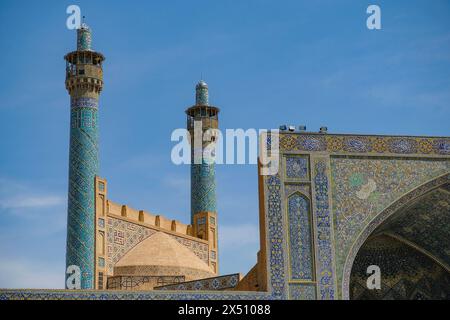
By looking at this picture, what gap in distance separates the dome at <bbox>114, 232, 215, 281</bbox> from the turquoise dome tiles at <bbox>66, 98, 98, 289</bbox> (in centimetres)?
115

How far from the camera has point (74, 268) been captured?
2053 cm

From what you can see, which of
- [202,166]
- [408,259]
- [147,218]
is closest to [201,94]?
[202,166]

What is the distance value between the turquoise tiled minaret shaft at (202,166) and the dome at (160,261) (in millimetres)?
3261

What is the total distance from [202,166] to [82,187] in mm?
6167

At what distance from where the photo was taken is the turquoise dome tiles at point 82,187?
20.6 meters

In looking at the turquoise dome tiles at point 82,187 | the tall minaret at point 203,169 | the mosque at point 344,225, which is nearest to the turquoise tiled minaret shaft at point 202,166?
the tall minaret at point 203,169

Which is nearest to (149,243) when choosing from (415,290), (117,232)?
(117,232)

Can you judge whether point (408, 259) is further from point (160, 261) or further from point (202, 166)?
point (202, 166)

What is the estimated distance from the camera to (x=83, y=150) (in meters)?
21.6

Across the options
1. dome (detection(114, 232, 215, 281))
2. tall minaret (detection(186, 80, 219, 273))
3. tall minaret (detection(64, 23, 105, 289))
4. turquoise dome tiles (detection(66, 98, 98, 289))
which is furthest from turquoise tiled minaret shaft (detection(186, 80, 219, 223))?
turquoise dome tiles (detection(66, 98, 98, 289))

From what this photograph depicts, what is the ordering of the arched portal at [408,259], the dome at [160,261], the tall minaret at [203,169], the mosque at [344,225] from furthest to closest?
the tall minaret at [203,169]
the dome at [160,261]
the arched portal at [408,259]
the mosque at [344,225]

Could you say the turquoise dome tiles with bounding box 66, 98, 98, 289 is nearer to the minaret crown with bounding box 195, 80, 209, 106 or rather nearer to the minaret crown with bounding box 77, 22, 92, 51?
the minaret crown with bounding box 77, 22, 92, 51

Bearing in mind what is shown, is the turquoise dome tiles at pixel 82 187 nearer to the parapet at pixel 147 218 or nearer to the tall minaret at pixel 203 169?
the parapet at pixel 147 218
